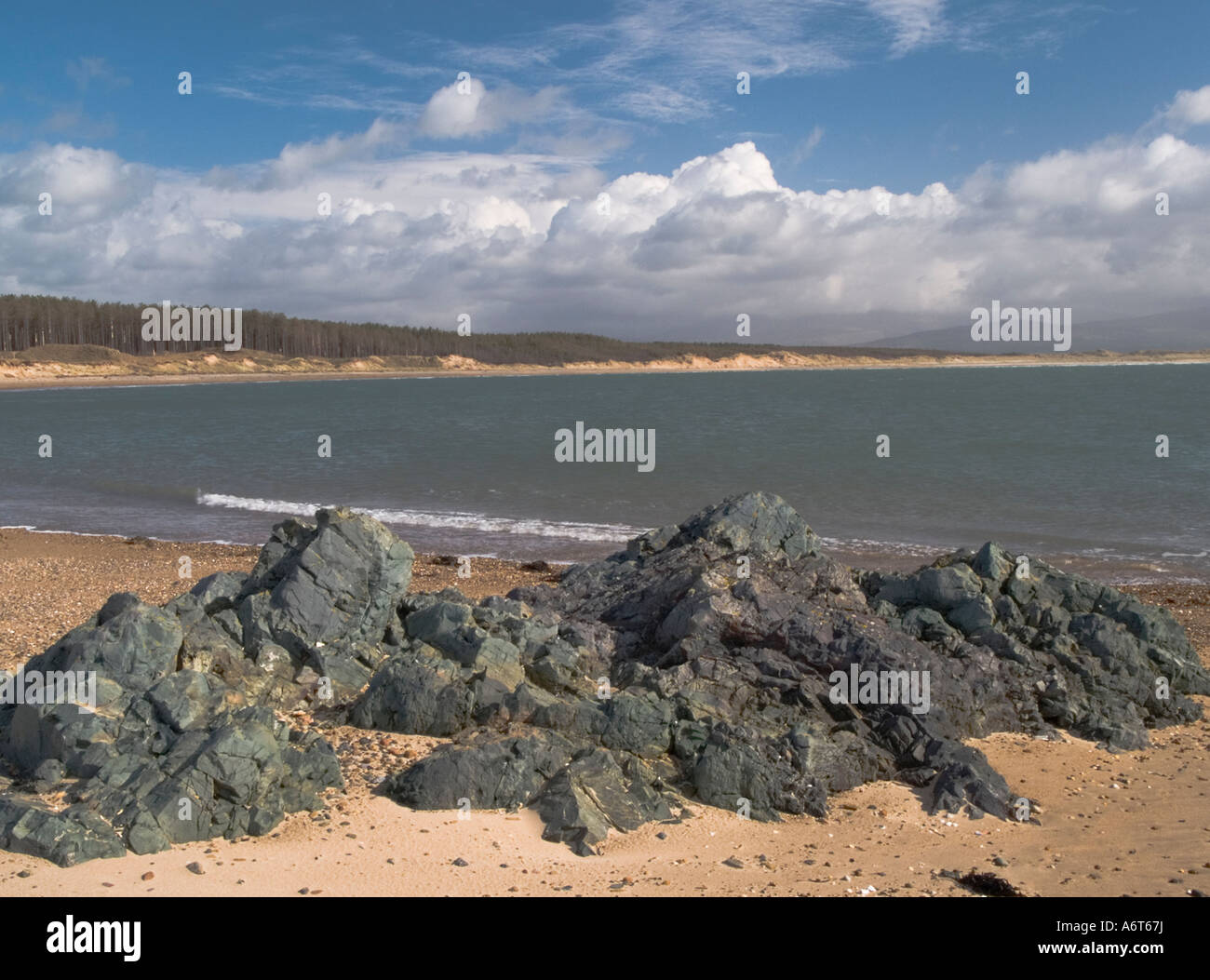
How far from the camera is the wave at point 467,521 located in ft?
72.3

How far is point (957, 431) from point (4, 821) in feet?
167

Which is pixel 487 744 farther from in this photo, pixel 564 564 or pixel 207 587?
pixel 564 564

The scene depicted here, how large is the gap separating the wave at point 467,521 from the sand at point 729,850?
13.7 m

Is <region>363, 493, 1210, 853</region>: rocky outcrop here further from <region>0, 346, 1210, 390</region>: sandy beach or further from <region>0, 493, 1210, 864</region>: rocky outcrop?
<region>0, 346, 1210, 390</region>: sandy beach

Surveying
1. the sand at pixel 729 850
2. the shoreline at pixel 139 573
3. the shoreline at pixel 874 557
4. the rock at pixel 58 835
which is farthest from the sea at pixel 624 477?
the rock at pixel 58 835

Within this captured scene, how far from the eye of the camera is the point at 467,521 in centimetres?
2409

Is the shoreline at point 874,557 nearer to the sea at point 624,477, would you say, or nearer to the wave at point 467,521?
the sea at point 624,477

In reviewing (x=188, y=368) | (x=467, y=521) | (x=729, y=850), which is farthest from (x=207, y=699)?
(x=188, y=368)

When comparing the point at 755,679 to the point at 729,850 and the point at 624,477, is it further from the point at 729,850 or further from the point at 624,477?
the point at 624,477

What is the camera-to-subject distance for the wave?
22.0m

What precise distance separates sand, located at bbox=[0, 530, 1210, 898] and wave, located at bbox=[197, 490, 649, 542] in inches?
541

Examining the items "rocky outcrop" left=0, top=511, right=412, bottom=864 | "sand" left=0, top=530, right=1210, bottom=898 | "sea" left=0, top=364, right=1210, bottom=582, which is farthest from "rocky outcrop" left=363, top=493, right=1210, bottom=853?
"sea" left=0, top=364, right=1210, bottom=582

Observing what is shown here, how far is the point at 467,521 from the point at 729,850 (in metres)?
18.3

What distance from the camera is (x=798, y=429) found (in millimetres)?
53781
